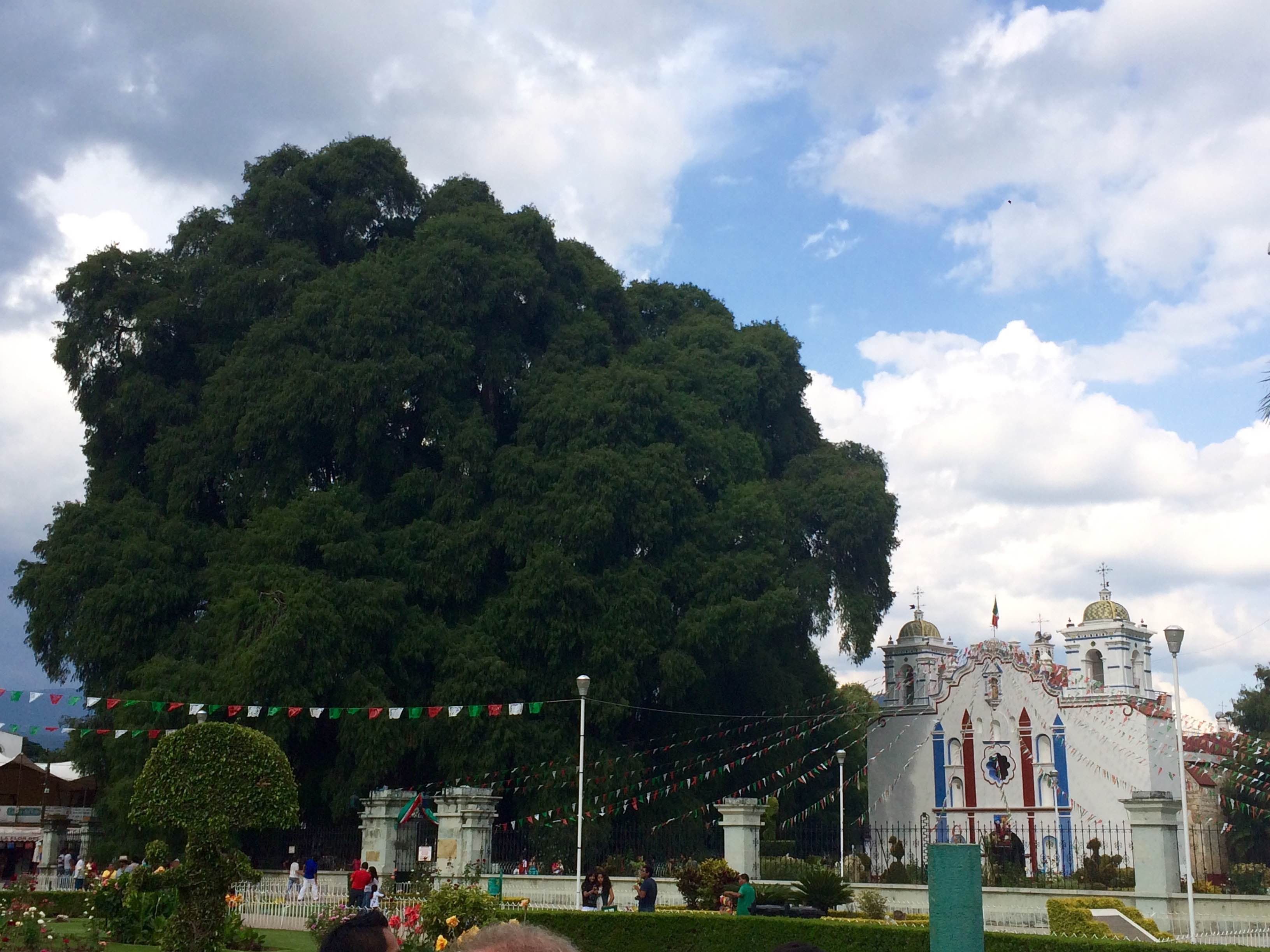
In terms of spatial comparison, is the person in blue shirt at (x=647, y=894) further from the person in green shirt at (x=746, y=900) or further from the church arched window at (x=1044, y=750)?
the church arched window at (x=1044, y=750)

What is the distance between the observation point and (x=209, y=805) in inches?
493

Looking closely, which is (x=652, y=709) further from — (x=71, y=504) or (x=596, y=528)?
(x=71, y=504)

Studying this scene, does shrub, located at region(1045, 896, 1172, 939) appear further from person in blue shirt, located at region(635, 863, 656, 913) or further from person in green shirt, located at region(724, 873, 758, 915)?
person in blue shirt, located at region(635, 863, 656, 913)

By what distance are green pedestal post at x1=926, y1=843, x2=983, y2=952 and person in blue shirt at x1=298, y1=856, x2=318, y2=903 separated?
62.3 feet

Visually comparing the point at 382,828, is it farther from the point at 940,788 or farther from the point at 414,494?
the point at 940,788

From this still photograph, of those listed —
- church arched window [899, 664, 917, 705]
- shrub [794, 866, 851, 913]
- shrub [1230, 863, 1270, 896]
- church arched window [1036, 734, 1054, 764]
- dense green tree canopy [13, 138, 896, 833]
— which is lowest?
shrub [1230, 863, 1270, 896]

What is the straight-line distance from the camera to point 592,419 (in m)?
29.0

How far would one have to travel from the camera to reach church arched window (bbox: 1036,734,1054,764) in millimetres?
33000

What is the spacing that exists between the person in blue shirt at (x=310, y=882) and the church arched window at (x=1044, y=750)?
19456mm

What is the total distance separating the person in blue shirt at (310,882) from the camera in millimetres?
21406

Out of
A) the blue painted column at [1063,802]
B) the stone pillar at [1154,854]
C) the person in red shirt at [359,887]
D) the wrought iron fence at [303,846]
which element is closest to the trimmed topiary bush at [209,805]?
the person in red shirt at [359,887]

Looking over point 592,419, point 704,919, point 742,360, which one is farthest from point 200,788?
point 742,360

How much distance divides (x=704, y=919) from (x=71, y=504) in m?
20.1

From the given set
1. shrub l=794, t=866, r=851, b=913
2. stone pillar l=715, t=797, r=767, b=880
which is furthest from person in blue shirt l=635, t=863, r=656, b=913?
stone pillar l=715, t=797, r=767, b=880
